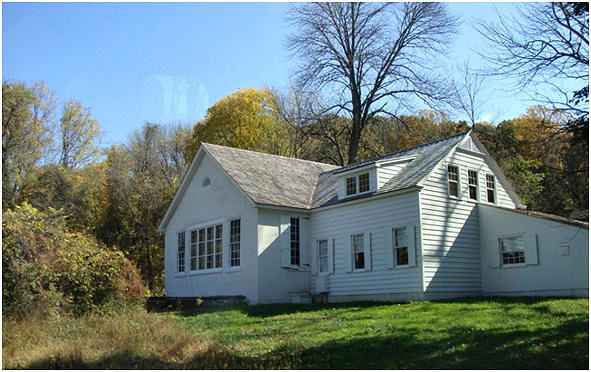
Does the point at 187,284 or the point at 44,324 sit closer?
the point at 44,324

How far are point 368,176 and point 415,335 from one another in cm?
978

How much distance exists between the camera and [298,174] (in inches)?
1046

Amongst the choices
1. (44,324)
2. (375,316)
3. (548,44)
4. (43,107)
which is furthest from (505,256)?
(43,107)

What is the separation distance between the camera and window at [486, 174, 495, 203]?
2322 cm

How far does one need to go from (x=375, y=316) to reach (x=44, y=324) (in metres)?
8.34

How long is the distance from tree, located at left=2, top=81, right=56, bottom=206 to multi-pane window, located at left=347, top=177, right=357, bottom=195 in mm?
20848

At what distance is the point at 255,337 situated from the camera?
13.9 meters

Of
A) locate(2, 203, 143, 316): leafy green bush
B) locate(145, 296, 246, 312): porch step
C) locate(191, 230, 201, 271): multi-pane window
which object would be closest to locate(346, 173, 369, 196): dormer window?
locate(145, 296, 246, 312): porch step

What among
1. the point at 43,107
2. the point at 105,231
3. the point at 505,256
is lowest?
the point at 505,256

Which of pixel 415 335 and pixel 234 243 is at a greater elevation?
pixel 234 243

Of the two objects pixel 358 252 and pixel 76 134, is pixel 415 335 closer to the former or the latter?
pixel 358 252

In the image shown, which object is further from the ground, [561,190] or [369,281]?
[561,190]

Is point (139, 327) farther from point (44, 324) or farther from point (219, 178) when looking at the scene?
point (219, 178)

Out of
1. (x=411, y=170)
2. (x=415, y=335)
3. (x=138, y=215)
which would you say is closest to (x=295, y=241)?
(x=411, y=170)
